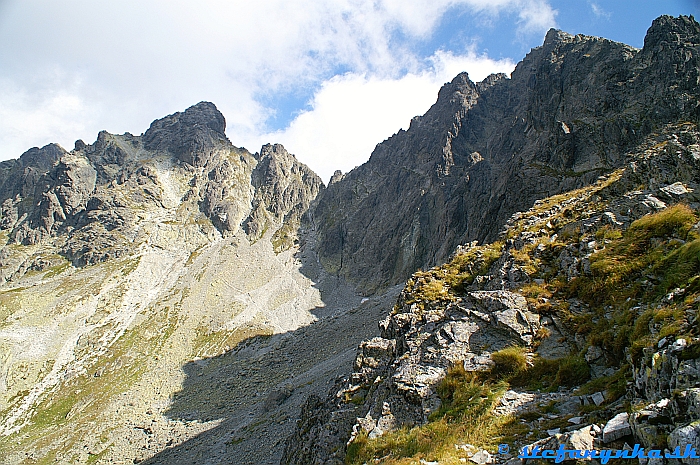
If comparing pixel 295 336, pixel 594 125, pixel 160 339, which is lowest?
pixel 295 336

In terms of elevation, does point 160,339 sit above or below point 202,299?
below

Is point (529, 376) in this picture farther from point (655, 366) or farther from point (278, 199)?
point (278, 199)

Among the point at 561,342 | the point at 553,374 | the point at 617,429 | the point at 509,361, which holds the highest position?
the point at 561,342

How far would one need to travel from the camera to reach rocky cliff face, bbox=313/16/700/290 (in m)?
55.0

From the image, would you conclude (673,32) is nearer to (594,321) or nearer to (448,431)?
(594,321)

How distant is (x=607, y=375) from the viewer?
998 centimetres

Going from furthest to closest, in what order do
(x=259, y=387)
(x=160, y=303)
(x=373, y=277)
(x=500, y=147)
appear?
(x=373, y=277) < (x=160, y=303) < (x=500, y=147) < (x=259, y=387)

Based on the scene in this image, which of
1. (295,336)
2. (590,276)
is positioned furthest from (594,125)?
(295,336)

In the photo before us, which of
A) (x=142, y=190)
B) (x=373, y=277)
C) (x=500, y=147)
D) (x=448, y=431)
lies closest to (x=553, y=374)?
(x=448, y=431)

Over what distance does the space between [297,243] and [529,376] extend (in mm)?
147271

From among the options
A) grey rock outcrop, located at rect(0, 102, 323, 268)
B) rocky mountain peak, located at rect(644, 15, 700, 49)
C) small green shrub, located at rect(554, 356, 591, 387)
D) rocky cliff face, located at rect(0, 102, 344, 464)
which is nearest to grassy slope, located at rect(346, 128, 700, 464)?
small green shrub, located at rect(554, 356, 591, 387)

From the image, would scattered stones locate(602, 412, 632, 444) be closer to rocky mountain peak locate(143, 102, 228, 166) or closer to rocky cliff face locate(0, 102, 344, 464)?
rocky cliff face locate(0, 102, 344, 464)

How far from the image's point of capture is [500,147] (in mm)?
102375

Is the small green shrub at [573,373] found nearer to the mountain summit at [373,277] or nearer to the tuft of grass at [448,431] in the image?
the mountain summit at [373,277]
